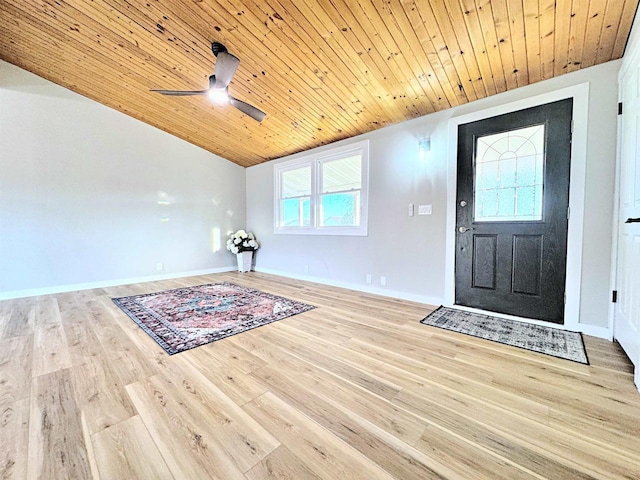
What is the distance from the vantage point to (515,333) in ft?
7.72

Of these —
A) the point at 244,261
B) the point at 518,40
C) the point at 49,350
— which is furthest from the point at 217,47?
the point at 244,261

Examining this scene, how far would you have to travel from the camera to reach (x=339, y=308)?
10.3 feet

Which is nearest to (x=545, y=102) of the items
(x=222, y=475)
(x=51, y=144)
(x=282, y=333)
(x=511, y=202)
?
(x=511, y=202)

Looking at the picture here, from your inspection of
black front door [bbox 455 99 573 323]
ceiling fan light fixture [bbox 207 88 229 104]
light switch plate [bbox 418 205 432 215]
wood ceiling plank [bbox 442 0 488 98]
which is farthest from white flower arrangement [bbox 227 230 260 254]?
wood ceiling plank [bbox 442 0 488 98]

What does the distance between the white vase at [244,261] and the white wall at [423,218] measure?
100 centimetres

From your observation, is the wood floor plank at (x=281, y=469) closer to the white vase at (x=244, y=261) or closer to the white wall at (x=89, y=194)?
the white wall at (x=89, y=194)

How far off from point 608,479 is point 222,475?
147 cm

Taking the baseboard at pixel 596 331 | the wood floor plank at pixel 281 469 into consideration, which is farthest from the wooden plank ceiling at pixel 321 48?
the wood floor plank at pixel 281 469

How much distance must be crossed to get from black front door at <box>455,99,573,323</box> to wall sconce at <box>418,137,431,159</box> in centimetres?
35

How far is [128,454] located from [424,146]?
3.68 m

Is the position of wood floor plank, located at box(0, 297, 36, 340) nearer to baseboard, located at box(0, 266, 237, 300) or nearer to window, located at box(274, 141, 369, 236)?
baseboard, located at box(0, 266, 237, 300)

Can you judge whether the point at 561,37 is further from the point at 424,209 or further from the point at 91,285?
the point at 91,285

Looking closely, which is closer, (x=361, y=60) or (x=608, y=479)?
(x=608, y=479)

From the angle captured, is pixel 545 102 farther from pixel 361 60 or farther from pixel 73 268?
pixel 73 268
